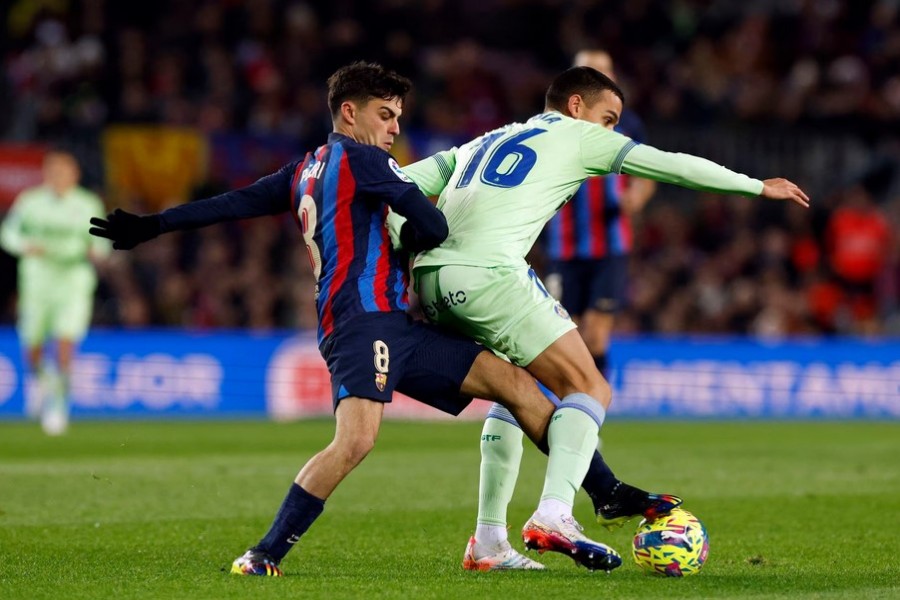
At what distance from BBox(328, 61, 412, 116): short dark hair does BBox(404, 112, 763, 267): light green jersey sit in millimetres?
474

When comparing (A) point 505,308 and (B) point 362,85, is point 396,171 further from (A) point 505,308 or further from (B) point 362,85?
(A) point 505,308

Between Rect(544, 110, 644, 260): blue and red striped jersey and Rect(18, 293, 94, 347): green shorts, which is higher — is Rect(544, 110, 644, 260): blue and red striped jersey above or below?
above

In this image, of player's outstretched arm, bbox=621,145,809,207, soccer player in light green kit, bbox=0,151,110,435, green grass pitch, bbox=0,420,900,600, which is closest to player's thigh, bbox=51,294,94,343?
soccer player in light green kit, bbox=0,151,110,435

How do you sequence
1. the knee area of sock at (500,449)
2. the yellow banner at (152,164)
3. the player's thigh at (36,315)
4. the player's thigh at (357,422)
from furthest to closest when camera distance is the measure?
1. the yellow banner at (152,164)
2. the player's thigh at (36,315)
3. the knee area of sock at (500,449)
4. the player's thigh at (357,422)

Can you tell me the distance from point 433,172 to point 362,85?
603 mm

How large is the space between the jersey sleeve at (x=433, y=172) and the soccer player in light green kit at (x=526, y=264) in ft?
0.08

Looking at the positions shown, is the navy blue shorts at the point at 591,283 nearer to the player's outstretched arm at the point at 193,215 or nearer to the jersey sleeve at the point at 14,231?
the player's outstretched arm at the point at 193,215

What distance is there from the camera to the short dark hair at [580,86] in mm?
5879

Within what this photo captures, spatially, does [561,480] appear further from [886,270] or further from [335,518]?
[886,270]

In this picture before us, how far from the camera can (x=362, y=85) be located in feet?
18.2

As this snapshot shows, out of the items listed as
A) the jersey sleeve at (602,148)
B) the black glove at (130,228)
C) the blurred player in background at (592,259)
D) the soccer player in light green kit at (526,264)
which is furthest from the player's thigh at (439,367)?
the blurred player in background at (592,259)

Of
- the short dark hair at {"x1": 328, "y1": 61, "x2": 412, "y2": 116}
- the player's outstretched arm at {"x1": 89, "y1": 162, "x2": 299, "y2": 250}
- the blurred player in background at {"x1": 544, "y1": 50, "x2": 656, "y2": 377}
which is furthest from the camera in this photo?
the blurred player in background at {"x1": 544, "y1": 50, "x2": 656, "y2": 377}

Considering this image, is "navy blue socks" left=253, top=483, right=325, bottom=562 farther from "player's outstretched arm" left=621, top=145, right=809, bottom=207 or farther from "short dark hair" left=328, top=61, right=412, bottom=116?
"player's outstretched arm" left=621, top=145, right=809, bottom=207

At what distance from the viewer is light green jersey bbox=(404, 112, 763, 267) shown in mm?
5609
